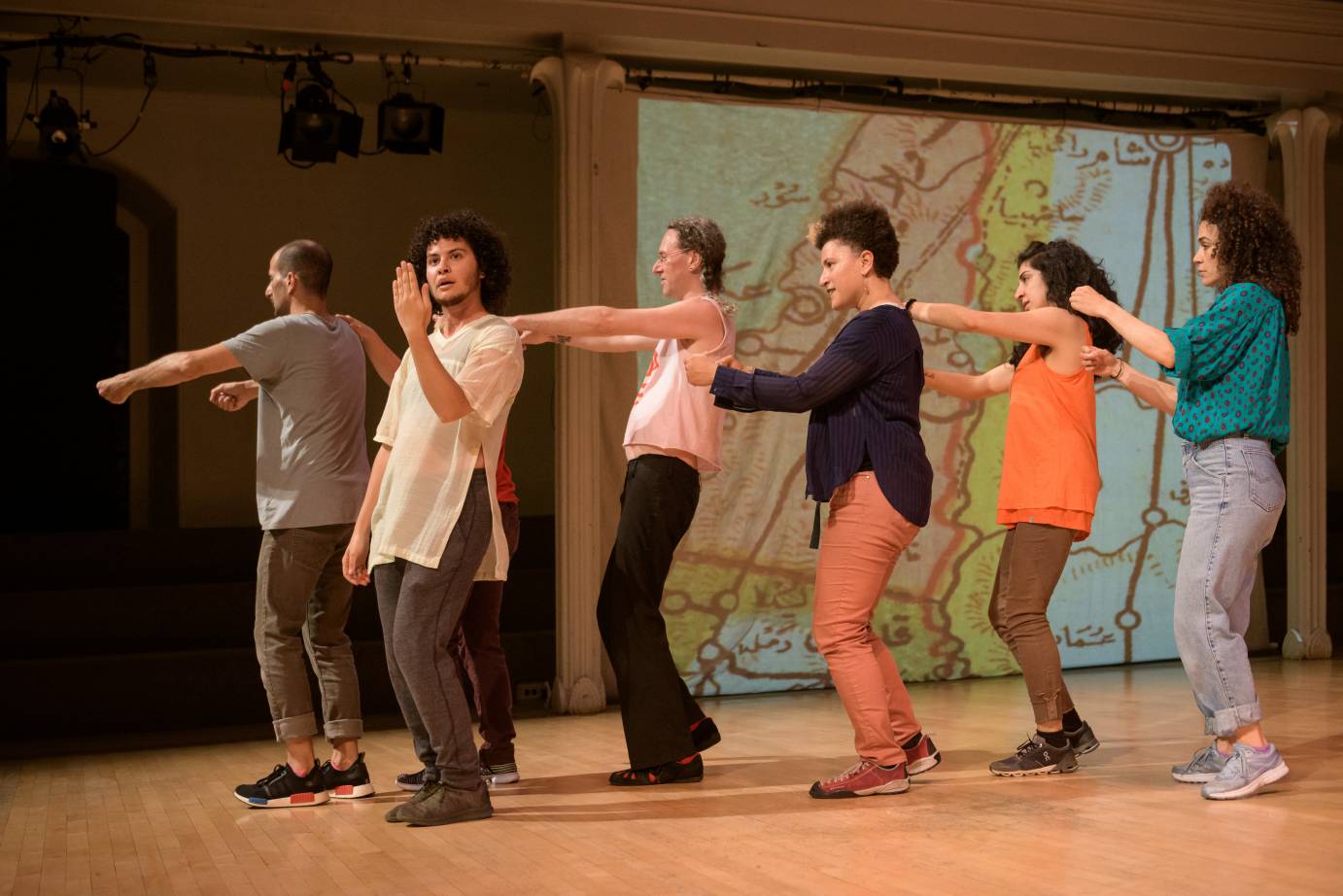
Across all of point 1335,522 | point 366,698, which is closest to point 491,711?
point 366,698

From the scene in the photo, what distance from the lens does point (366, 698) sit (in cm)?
561

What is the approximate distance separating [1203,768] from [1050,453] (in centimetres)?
91

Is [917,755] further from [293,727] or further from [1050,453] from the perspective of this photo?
[293,727]

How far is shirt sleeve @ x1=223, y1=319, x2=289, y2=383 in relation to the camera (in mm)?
3502

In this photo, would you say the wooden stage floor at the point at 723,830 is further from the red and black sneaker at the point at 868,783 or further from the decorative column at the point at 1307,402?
the decorative column at the point at 1307,402

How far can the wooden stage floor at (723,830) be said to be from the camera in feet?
8.87

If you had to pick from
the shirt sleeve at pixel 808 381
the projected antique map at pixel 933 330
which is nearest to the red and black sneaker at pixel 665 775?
the shirt sleeve at pixel 808 381

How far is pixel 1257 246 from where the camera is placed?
3.42 m

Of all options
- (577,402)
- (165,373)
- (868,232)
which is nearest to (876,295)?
(868,232)

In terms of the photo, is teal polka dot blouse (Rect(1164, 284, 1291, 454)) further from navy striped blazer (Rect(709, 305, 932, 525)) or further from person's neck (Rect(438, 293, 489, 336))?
person's neck (Rect(438, 293, 489, 336))

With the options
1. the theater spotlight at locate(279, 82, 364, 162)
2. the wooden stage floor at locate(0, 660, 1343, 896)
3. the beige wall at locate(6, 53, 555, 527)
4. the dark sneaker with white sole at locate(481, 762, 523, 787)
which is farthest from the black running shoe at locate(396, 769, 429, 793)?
the beige wall at locate(6, 53, 555, 527)


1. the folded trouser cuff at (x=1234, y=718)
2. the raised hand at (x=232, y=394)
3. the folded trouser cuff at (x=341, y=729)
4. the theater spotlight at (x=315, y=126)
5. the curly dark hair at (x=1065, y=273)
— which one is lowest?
the folded trouser cuff at (x=341, y=729)

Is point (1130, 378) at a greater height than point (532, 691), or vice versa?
point (1130, 378)

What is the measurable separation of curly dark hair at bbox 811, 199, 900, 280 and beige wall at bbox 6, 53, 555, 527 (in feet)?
14.9
